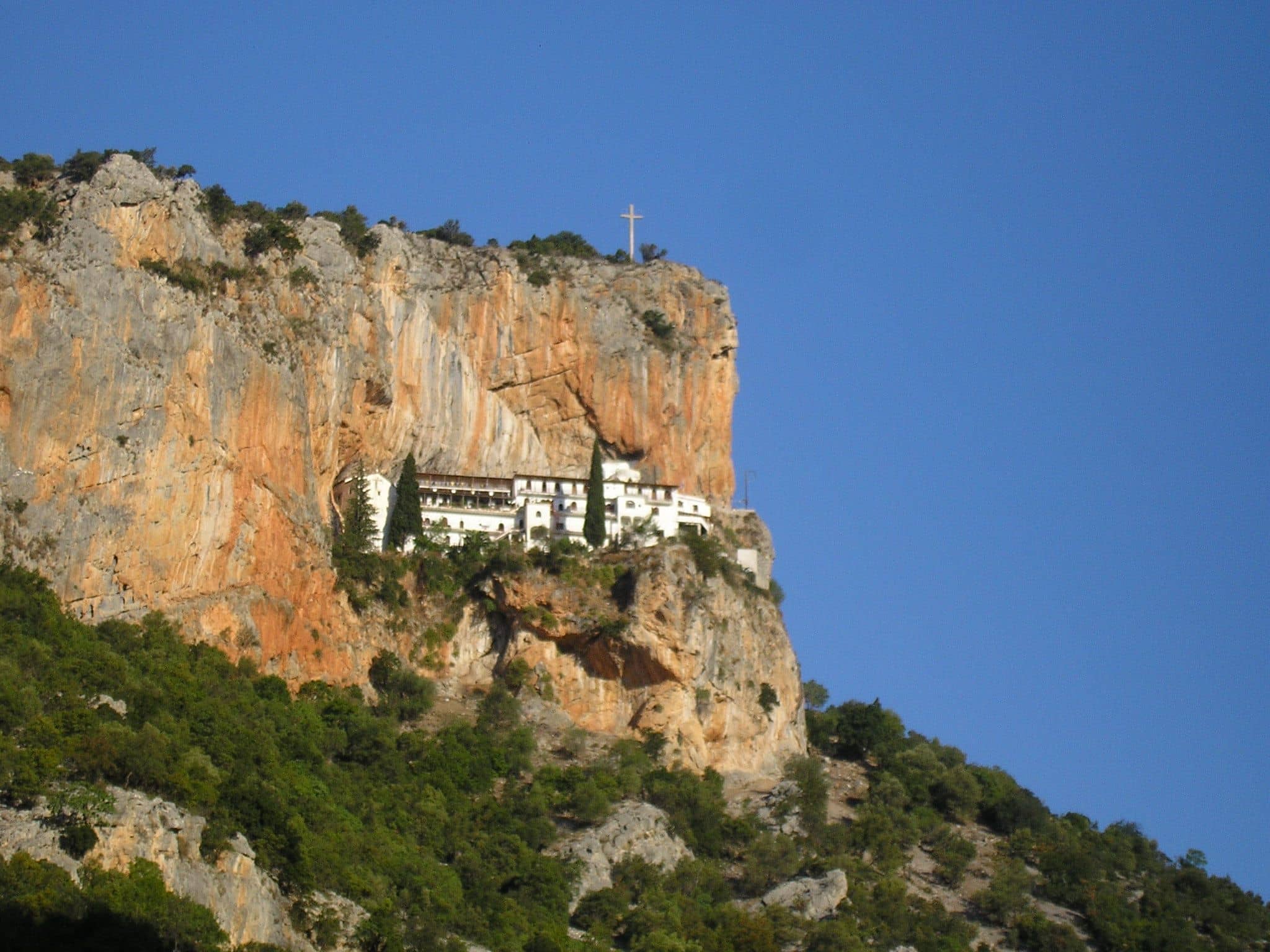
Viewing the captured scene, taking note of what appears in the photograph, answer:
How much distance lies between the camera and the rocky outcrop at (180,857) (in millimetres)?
57938

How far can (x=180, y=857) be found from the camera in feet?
199

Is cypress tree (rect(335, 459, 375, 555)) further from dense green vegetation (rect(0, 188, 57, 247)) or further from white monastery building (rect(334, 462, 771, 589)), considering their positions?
dense green vegetation (rect(0, 188, 57, 247))

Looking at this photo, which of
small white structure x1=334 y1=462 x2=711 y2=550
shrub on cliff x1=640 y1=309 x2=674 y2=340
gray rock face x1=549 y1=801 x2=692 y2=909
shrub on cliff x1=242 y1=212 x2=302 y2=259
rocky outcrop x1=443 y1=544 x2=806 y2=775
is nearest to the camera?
gray rock face x1=549 y1=801 x2=692 y2=909

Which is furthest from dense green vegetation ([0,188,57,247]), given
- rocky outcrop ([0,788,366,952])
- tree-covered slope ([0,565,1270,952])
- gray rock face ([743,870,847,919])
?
gray rock face ([743,870,847,919])

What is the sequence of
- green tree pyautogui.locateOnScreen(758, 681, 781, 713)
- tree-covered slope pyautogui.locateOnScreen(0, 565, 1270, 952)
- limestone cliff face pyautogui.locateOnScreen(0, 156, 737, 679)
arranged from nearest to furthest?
tree-covered slope pyautogui.locateOnScreen(0, 565, 1270, 952), limestone cliff face pyautogui.locateOnScreen(0, 156, 737, 679), green tree pyautogui.locateOnScreen(758, 681, 781, 713)

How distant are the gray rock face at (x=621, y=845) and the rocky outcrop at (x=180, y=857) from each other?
45.3 ft

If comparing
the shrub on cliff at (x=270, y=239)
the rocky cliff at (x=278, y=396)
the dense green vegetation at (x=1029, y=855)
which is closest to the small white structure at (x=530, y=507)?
the rocky cliff at (x=278, y=396)

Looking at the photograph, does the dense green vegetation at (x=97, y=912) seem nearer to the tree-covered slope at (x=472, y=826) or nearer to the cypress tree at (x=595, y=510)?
the tree-covered slope at (x=472, y=826)

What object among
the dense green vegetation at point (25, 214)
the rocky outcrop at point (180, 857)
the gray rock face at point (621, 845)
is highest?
the dense green vegetation at point (25, 214)

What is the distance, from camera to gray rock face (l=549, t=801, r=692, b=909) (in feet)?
252

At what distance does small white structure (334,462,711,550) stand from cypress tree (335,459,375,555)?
0.67 m

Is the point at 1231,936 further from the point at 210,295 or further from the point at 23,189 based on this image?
the point at 23,189

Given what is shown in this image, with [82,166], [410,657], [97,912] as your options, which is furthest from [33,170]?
[97,912]

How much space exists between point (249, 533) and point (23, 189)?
15003mm
